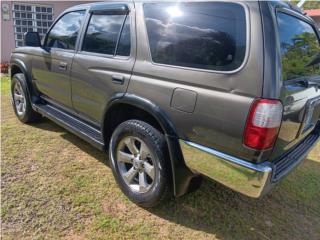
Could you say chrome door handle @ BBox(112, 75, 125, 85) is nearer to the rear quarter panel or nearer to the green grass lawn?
the rear quarter panel

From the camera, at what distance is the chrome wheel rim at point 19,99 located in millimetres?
4785

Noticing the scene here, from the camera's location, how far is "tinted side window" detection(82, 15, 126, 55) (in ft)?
10.1

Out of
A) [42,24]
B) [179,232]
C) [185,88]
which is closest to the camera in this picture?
[185,88]

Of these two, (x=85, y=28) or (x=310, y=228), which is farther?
(x=85, y=28)

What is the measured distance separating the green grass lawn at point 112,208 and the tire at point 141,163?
165 mm

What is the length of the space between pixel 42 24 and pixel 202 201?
10002 mm

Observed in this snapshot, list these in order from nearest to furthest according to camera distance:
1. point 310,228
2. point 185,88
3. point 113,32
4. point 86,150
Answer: point 185,88 → point 310,228 → point 113,32 → point 86,150

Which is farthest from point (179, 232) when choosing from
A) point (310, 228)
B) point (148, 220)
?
point (310, 228)

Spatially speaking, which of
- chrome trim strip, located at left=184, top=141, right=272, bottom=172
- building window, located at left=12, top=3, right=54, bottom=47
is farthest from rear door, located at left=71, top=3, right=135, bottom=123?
building window, located at left=12, top=3, right=54, bottom=47

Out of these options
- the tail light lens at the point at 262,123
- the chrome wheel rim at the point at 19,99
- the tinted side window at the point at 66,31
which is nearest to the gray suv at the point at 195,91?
the tail light lens at the point at 262,123

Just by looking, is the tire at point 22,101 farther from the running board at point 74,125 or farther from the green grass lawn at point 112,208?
the green grass lawn at point 112,208

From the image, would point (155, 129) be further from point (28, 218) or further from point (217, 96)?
point (28, 218)

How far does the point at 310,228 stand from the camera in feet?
9.43

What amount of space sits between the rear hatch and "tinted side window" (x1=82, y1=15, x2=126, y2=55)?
1550 millimetres
